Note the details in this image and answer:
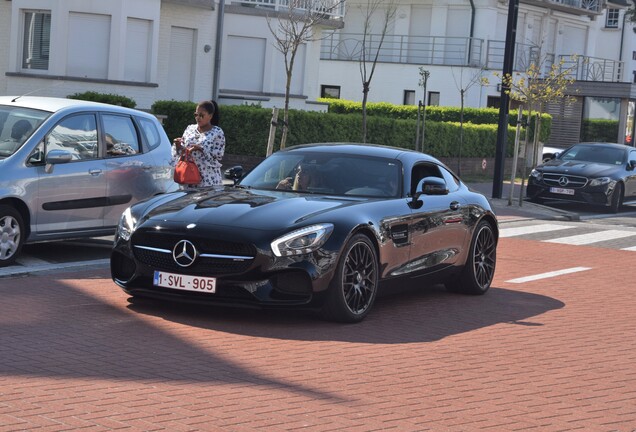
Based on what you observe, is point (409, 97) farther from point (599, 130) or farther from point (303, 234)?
point (303, 234)

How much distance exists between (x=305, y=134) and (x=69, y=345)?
20618 millimetres

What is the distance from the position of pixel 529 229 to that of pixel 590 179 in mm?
5949

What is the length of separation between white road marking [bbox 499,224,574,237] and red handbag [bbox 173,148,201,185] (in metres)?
7.81

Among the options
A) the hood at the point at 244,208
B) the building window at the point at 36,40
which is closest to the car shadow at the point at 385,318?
the hood at the point at 244,208

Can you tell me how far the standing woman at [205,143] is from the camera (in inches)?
509

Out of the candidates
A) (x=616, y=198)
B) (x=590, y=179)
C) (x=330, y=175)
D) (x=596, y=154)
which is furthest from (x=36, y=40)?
(x=330, y=175)

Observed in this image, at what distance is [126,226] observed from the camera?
9859 mm

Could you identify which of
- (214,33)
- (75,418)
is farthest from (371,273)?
(214,33)

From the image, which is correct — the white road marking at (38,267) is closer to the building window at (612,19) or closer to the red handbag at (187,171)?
the red handbag at (187,171)

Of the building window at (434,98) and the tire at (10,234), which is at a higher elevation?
the building window at (434,98)

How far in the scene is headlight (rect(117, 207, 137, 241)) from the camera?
9750 millimetres

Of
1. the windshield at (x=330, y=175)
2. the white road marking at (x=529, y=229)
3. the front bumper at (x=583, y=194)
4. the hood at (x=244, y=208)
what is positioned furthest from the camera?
the front bumper at (x=583, y=194)

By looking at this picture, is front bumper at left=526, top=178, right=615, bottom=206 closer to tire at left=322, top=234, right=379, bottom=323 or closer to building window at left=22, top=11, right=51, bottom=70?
building window at left=22, top=11, right=51, bottom=70

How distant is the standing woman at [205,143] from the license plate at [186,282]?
364 centimetres
